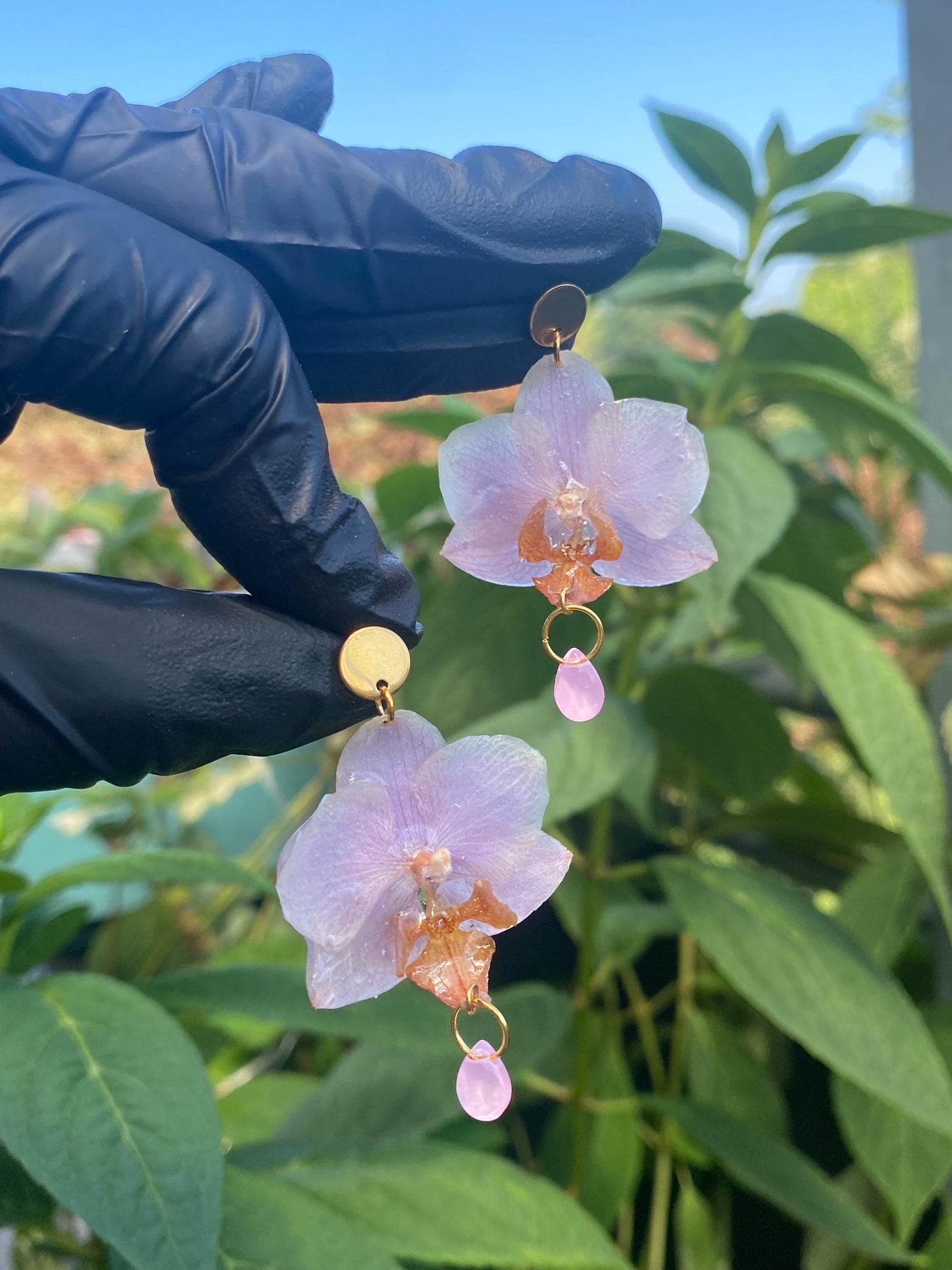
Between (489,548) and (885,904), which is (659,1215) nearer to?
(885,904)

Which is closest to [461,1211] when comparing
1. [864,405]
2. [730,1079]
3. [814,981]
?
[814,981]

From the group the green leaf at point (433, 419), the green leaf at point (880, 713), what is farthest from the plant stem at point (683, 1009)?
the green leaf at point (433, 419)

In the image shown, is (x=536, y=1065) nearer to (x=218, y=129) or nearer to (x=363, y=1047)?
(x=363, y=1047)

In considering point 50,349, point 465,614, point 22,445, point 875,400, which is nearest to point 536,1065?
point 465,614

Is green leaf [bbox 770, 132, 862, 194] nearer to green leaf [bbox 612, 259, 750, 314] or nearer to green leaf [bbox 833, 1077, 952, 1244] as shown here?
green leaf [bbox 612, 259, 750, 314]

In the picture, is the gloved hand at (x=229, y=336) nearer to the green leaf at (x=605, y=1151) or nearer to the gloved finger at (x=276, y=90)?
the gloved finger at (x=276, y=90)
